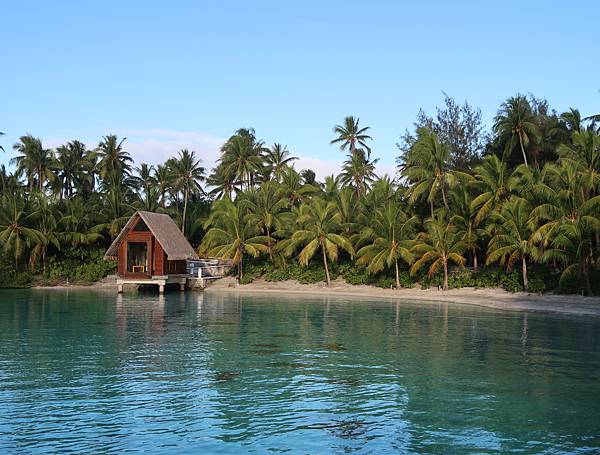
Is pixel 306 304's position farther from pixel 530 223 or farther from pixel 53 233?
pixel 53 233

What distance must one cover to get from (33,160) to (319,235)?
2795 cm

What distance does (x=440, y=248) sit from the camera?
39562 millimetres

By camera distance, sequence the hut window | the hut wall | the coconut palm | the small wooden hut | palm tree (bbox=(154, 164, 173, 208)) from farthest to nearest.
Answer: palm tree (bbox=(154, 164, 173, 208)), the hut window, the hut wall, the small wooden hut, the coconut palm

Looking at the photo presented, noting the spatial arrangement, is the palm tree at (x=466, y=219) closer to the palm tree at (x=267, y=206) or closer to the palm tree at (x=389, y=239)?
the palm tree at (x=389, y=239)

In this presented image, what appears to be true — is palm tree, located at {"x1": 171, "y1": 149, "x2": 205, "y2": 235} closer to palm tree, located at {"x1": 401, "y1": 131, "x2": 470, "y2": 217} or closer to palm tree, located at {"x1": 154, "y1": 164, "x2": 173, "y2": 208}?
palm tree, located at {"x1": 154, "y1": 164, "x2": 173, "y2": 208}

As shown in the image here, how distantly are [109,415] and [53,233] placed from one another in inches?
1643

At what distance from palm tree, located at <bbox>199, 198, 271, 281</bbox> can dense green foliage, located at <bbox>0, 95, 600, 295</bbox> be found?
105 millimetres

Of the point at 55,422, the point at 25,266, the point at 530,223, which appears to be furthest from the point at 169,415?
the point at 25,266

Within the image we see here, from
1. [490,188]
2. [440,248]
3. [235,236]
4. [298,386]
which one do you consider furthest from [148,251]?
[298,386]

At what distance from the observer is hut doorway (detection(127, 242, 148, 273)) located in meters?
45.0

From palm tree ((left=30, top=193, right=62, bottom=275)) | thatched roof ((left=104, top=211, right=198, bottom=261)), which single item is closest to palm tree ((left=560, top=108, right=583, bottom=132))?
thatched roof ((left=104, top=211, right=198, bottom=261))

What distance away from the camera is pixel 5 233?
4672 cm

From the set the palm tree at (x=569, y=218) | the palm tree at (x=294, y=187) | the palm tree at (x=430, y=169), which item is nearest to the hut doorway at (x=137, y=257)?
the palm tree at (x=294, y=187)

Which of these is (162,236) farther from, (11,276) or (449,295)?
(449,295)
